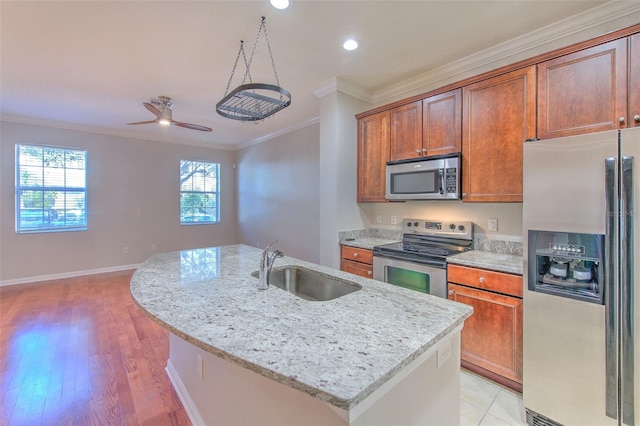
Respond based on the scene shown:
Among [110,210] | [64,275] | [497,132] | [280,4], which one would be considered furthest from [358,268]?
[64,275]

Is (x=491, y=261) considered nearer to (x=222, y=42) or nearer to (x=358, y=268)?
(x=358, y=268)

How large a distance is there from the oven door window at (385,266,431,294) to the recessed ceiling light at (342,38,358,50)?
6.63ft

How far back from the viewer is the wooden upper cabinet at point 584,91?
1729 mm

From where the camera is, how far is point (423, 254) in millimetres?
2430

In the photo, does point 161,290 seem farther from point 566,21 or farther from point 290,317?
point 566,21

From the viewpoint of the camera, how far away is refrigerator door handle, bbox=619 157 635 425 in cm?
138

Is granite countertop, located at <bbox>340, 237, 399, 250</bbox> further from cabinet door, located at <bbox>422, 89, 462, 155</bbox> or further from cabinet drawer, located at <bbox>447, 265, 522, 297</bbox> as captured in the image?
cabinet door, located at <bbox>422, 89, 462, 155</bbox>

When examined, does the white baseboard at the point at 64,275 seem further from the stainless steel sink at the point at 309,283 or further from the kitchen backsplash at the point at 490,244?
the stainless steel sink at the point at 309,283

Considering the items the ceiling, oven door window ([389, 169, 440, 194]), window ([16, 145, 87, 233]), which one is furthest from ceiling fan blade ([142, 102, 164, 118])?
window ([16, 145, 87, 233])

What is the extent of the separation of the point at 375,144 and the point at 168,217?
4.92 m

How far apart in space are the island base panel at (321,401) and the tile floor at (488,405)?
64 cm

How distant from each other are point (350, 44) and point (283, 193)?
3.31m

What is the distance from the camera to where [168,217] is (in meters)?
6.00

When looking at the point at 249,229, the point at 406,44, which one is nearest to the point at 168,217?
the point at 249,229
